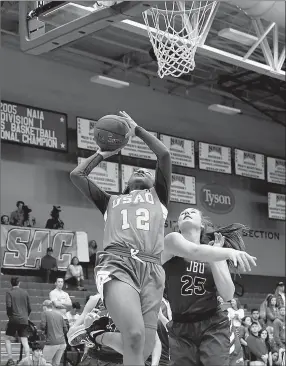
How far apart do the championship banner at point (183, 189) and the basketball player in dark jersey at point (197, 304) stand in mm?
16016

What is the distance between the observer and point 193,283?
6.19 m

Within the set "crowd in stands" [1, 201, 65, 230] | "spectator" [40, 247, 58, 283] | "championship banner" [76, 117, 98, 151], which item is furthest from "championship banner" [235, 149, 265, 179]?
"spectator" [40, 247, 58, 283]

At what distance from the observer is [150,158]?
22.0m

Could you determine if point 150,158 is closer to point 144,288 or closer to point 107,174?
point 107,174

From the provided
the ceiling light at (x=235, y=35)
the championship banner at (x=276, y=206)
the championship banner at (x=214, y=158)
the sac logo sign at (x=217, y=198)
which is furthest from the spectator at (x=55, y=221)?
the championship banner at (x=276, y=206)

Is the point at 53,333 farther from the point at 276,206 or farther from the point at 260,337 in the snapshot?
the point at 276,206

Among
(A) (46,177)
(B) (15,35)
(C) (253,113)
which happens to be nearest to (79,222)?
(A) (46,177)

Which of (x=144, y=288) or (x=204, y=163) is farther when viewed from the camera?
(x=204, y=163)

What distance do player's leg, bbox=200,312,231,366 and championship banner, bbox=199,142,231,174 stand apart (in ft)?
56.3

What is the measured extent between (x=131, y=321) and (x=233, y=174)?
65.7 ft

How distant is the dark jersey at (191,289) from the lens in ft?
20.2

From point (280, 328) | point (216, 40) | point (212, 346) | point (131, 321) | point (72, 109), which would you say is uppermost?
point (216, 40)

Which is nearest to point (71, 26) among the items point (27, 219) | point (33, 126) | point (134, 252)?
point (134, 252)

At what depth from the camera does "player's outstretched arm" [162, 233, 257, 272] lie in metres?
4.77
